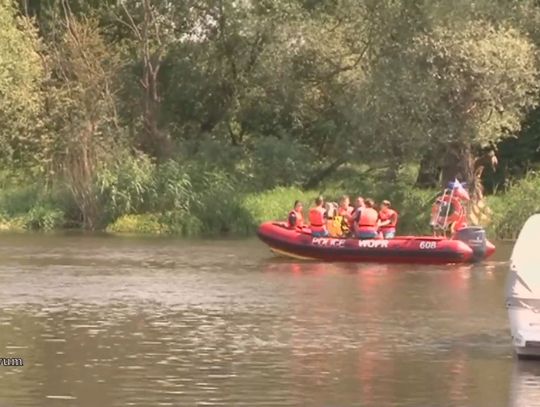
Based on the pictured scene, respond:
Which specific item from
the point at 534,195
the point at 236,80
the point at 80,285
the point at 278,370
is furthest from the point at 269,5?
the point at 278,370

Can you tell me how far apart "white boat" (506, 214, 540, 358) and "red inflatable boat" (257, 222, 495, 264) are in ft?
44.2

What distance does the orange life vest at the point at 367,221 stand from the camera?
2884 centimetres

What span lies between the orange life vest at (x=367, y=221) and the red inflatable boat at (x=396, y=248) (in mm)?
285

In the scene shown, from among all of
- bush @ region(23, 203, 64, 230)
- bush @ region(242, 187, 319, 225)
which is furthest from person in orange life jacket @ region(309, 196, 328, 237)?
bush @ region(23, 203, 64, 230)

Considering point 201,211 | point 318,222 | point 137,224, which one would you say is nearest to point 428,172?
point 201,211

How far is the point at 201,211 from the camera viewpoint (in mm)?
40219

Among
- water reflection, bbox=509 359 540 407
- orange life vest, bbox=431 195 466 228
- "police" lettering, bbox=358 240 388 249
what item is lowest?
water reflection, bbox=509 359 540 407

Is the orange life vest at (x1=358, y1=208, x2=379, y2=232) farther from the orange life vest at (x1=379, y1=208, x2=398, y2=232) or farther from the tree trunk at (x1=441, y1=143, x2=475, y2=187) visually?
the tree trunk at (x1=441, y1=143, x2=475, y2=187)

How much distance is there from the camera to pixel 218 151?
44688 mm

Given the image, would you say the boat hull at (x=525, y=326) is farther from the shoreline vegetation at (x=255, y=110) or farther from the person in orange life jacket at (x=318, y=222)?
the shoreline vegetation at (x=255, y=110)

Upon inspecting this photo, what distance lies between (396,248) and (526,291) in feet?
46.5

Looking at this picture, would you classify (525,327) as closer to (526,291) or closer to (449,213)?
(526,291)

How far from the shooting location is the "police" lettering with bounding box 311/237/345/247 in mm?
29156

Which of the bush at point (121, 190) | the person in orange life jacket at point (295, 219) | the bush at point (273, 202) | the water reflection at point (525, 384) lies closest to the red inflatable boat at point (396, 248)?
the person in orange life jacket at point (295, 219)
